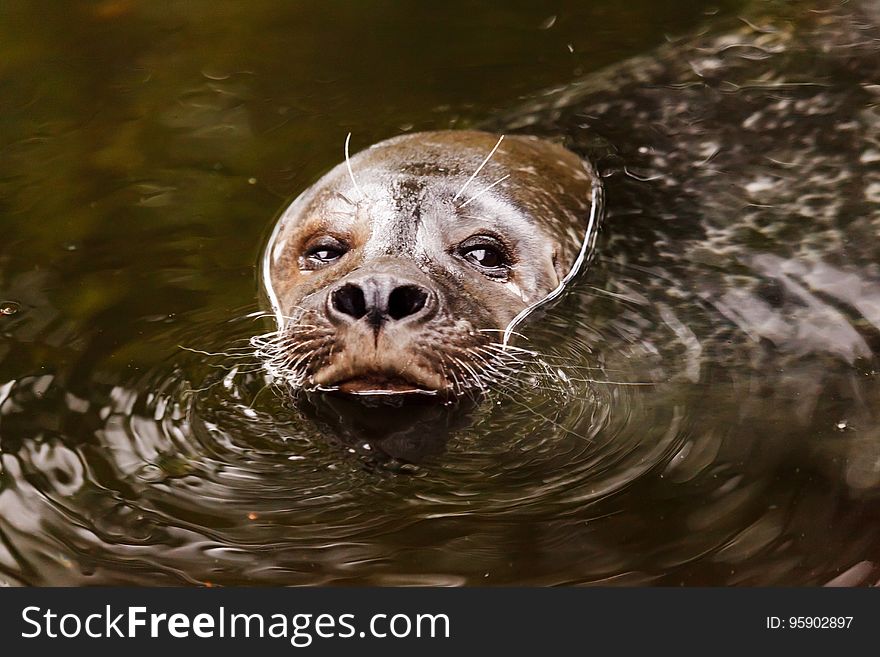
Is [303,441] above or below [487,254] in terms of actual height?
below

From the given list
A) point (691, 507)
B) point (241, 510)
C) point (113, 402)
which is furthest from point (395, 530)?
point (113, 402)

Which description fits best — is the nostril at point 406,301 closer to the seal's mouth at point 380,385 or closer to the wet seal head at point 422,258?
the wet seal head at point 422,258

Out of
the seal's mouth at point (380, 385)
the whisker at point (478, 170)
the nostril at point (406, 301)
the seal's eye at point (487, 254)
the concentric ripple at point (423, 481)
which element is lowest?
the concentric ripple at point (423, 481)

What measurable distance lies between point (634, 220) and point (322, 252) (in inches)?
64.1

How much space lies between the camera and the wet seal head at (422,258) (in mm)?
4086

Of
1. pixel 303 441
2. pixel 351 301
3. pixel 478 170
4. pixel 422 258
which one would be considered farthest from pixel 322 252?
pixel 303 441

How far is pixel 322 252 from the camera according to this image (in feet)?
16.3


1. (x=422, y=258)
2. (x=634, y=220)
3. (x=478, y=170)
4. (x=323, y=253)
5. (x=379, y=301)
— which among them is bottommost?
(x=379, y=301)

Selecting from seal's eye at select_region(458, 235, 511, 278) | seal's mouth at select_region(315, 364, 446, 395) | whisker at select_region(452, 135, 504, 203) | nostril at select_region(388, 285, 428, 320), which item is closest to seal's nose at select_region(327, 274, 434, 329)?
nostril at select_region(388, 285, 428, 320)

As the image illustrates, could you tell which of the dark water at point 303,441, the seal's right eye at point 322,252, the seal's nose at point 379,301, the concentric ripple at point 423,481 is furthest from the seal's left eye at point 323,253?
the seal's nose at point 379,301

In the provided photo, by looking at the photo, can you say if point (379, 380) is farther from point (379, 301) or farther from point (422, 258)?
point (422, 258)

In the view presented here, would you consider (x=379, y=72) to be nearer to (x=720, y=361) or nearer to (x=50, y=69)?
(x=50, y=69)

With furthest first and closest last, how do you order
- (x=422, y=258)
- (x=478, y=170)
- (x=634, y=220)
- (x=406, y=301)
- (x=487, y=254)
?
1. (x=634, y=220)
2. (x=478, y=170)
3. (x=487, y=254)
4. (x=422, y=258)
5. (x=406, y=301)

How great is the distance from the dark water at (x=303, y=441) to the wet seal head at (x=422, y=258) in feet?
0.53
